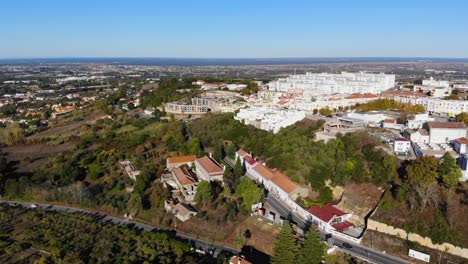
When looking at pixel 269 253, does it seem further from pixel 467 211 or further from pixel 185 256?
pixel 467 211

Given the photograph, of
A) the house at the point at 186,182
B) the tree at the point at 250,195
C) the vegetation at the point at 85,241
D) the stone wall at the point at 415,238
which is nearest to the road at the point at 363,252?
the stone wall at the point at 415,238

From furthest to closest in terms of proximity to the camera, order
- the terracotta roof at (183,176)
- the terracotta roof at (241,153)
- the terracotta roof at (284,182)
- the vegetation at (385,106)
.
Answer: the vegetation at (385,106)
the terracotta roof at (241,153)
the terracotta roof at (183,176)
the terracotta roof at (284,182)

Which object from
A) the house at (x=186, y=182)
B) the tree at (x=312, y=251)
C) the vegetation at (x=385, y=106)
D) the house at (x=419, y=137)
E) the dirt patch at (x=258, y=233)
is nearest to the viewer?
the tree at (x=312, y=251)

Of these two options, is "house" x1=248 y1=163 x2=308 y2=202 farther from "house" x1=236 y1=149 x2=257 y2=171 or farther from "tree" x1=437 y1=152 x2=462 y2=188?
"tree" x1=437 y1=152 x2=462 y2=188

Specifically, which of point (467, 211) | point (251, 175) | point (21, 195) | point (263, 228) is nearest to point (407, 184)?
point (467, 211)

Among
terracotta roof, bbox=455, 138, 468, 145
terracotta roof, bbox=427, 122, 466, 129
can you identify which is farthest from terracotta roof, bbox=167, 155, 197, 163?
terracotta roof, bbox=455, 138, 468, 145

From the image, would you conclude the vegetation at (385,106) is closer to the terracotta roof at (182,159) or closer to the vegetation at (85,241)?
the terracotta roof at (182,159)
